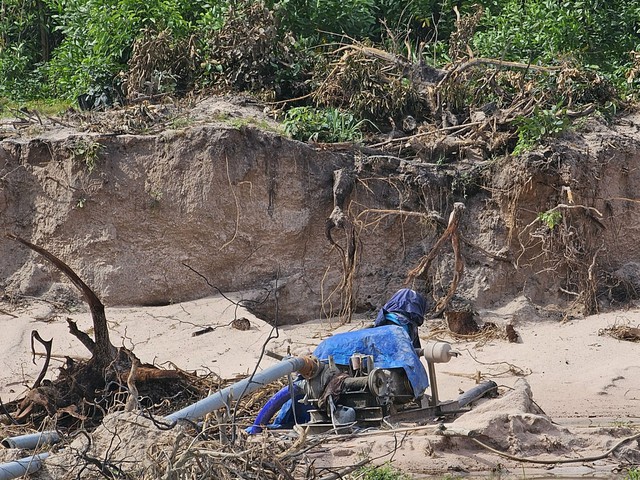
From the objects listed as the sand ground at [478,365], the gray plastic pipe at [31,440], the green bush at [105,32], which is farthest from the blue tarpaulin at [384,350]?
the green bush at [105,32]

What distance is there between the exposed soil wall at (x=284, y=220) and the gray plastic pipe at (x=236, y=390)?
3.41 m

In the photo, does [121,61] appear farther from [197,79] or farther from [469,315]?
[469,315]

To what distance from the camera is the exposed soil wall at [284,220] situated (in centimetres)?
1021

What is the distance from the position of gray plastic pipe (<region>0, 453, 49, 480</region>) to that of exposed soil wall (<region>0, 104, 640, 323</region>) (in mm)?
4976

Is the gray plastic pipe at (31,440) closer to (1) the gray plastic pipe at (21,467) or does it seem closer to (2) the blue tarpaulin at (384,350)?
(1) the gray plastic pipe at (21,467)

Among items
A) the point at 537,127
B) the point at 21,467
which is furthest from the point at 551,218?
the point at 21,467

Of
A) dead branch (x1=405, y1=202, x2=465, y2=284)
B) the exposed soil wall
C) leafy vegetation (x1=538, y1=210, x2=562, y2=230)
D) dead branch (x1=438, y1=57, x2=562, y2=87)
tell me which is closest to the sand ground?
the exposed soil wall

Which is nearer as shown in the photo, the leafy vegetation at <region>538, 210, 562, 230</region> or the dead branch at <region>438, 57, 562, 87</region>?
the leafy vegetation at <region>538, 210, 562, 230</region>

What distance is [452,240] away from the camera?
9680mm

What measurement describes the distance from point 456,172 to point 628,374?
289 centimetres

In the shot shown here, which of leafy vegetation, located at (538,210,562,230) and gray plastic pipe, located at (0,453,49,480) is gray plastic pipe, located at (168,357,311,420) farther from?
leafy vegetation, located at (538,210,562,230)

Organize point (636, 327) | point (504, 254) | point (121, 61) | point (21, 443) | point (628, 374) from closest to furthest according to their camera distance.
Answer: point (21, 443), point (628, 374), point (636, 327), point (504, 254), point (121, 61)

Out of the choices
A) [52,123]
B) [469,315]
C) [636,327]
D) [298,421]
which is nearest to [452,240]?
[469,315]

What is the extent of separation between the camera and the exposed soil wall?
10211 millimetres
